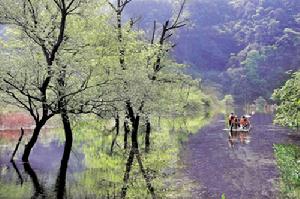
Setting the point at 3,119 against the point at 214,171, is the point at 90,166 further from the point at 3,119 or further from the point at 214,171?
the point at 3,119

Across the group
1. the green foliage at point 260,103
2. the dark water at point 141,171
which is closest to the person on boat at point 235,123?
the dark water at point 141,171

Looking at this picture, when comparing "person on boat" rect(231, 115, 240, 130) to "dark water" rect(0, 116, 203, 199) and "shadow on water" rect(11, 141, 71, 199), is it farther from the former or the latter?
"shadow on water" rect(11, 141, 71, 199)

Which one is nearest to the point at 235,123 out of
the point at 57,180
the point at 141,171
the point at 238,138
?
the point at 238,138

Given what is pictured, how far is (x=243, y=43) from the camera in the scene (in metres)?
177

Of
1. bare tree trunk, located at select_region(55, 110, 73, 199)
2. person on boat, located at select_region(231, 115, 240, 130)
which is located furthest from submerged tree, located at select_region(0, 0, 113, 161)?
person on boat, located at select_region(231, 115, 240, 130)

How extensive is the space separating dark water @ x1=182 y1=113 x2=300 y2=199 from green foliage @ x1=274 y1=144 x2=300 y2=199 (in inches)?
15.7

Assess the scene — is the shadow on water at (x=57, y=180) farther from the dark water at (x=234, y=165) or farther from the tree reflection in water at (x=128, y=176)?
the dark water at (x=234, y=165)

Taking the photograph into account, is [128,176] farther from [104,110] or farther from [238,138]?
[238,138]

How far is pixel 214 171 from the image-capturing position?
2714 cm

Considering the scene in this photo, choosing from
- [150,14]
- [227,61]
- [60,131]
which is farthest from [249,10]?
[60,131]

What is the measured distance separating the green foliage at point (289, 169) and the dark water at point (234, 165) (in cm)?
40

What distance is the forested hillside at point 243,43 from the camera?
480ft

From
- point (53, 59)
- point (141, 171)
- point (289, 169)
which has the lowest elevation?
point (289, 169)

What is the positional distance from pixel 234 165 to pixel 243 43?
153 metres
